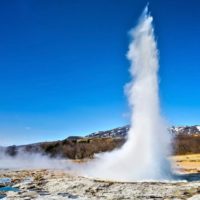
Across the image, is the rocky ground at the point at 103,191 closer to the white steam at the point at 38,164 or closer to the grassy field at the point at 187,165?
the grassy field at the point at 187,165

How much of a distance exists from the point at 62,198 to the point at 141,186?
681 centimetres

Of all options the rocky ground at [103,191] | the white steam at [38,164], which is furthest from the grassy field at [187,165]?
the rocky ground at [103,191]

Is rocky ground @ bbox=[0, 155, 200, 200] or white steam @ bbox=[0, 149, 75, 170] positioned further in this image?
white steam @ bbox=[0, 149, 75, 170]

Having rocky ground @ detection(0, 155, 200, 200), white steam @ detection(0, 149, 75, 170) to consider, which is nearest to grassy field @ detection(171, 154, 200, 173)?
white steam @ detection(0, 149, 75, 170)

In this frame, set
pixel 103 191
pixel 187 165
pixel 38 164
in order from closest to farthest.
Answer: pixel 103 191, pixel 187 165, pixel 38 164

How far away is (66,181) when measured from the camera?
35.9m

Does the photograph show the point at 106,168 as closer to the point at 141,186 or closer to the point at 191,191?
the point at 141,186

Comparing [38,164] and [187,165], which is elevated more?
[38,164]

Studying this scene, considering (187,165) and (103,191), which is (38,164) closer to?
(187,165)

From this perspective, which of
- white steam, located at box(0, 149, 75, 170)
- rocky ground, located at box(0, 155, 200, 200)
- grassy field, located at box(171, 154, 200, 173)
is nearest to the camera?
rocky ground, located at box(0, 155, 200, 200)

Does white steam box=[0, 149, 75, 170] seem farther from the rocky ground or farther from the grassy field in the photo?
the rocky ground

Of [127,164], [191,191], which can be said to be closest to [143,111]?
[127,164]

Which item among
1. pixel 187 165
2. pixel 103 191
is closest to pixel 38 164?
pixel 187 165

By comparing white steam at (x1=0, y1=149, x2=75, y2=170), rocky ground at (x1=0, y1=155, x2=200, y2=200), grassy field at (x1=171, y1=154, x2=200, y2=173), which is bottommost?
rocky ground at (x1=0, y1=155, x2=200, y2=200)
